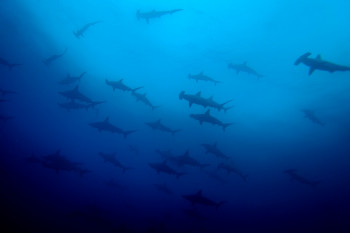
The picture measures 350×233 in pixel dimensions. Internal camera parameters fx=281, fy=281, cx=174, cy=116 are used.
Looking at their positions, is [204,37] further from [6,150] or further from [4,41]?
[6,150]

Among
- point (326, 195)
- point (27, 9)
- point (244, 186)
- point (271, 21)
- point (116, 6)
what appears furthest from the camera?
point (326, 195)

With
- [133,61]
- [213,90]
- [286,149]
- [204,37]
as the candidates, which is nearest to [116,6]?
[133,61]

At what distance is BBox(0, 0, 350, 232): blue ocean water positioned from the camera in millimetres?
27141

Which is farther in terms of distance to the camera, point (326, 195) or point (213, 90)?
point (326, 195)

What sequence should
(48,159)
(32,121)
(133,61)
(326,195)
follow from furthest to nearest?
(326,195) < (133,61) < (32,121) < (48,159)

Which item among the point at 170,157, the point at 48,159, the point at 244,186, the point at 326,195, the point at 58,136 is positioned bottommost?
the point at 48,159

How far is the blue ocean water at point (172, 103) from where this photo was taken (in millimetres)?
27141

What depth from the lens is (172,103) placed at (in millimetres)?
35781

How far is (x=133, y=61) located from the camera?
3653 centimetres

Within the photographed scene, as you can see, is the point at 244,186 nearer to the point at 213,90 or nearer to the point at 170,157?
the point at 213,90

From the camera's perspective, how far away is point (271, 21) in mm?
26188

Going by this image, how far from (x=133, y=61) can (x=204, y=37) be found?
34.0 ft

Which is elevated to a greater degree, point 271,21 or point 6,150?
point 271,21

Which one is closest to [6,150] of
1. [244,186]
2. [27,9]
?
[27,9]
